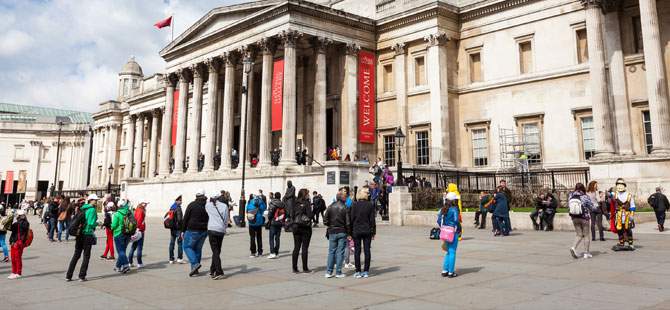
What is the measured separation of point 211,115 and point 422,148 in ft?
51.0

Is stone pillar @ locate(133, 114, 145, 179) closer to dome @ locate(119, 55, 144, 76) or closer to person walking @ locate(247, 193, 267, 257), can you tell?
dome @ locate(119, 55, 144, 76)

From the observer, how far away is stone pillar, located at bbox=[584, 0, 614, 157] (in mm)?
23672

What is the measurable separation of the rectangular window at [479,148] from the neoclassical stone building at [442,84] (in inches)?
3.1

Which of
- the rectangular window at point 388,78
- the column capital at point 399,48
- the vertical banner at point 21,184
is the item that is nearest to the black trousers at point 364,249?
the column capital at point 399,48

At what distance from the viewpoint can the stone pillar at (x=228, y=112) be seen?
33.6 metres

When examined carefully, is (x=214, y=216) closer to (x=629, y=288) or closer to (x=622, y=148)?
(x=629, y=288)

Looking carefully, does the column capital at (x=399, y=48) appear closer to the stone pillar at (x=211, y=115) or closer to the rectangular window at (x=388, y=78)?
the rectangular window at (x=388, y=78)

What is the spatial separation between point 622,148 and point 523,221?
10.3 m

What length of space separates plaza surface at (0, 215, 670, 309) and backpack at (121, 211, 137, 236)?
2.94 ft

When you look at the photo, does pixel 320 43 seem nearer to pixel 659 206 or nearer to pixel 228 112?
pixel 228 112

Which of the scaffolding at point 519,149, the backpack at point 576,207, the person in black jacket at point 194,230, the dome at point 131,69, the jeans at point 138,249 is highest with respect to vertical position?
the dome at point 131,69

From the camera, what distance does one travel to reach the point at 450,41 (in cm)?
3203

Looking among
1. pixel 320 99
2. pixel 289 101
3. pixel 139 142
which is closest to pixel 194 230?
pixel 289 101

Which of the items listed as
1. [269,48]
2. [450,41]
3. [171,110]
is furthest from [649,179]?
[171,110]
